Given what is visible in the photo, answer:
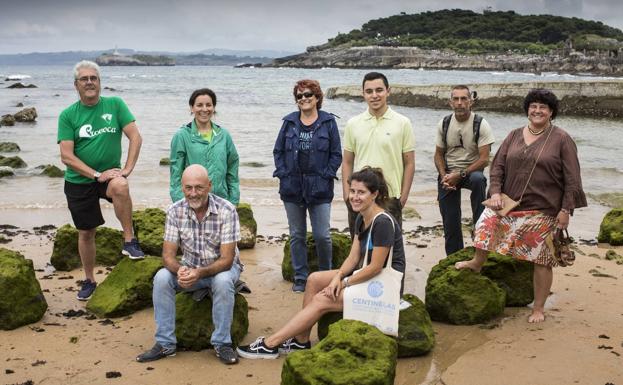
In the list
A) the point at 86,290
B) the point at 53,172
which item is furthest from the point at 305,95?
the point at 53,172

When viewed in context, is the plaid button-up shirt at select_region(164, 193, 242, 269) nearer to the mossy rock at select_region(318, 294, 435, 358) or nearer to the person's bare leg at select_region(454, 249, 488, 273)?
the mossy rock at select_region(318, 294, 435, 358)


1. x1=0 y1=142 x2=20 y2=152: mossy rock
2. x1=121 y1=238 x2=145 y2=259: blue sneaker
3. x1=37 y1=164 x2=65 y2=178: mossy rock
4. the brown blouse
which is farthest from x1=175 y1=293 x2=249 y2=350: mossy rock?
x1=0 y1=142 x2=20 y2=152: mossy rock

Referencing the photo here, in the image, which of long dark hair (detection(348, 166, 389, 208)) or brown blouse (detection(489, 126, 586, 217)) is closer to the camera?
long dark hair (detection(348, 166, 389, 208))

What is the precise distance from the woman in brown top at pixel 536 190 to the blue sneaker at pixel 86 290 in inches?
143

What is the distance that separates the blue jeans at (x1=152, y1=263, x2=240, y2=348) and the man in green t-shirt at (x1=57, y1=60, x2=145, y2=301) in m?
1.24

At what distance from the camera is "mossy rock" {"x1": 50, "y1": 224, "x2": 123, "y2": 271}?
7418 millimetres

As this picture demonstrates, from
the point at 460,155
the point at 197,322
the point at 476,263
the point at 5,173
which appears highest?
the point at 460,155

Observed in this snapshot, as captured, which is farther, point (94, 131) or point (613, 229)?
point (613, 229)

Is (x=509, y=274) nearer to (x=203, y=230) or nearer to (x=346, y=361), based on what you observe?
(x=346, y=361)

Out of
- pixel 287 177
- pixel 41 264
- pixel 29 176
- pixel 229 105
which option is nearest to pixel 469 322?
pixel 287 177

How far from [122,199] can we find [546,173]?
3693 millimetres

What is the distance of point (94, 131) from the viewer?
20.1 ft

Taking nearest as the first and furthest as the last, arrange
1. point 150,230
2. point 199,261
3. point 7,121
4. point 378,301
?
1. point 378,301
2. point 199,261
3. point 150,230
4. point 7,121

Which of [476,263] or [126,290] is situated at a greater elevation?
[476,263]
